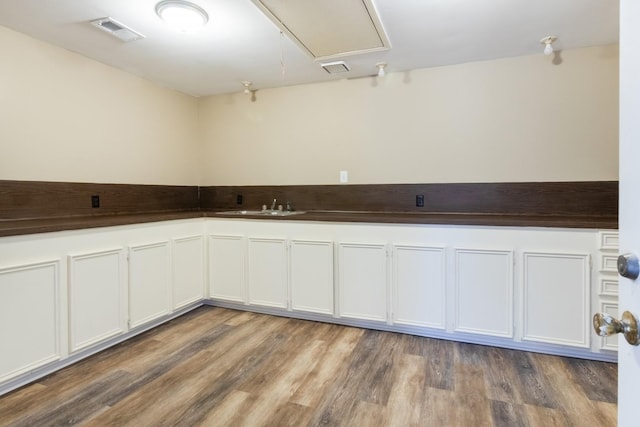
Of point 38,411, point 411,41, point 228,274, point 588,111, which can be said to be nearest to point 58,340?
point 38,411

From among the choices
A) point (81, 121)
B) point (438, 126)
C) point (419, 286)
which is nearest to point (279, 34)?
point (438, 126)

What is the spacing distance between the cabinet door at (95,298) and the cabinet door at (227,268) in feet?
2.82

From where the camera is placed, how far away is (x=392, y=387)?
1961 mm

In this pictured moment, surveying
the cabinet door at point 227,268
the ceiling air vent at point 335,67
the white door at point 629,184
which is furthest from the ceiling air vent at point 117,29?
the white door at point 629,184

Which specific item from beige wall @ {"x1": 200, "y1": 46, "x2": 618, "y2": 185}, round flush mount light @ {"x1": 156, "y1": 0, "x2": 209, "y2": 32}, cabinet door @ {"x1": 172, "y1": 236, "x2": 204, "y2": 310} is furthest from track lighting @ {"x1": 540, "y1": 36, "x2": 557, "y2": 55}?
cabinet door @ {"x1": 172, "y1": 236, "x2": 204, "y2": 310}

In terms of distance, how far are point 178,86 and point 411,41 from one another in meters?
2.35

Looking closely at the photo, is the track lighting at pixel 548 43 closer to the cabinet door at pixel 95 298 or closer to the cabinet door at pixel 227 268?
the cabinet door at pixel 227 268

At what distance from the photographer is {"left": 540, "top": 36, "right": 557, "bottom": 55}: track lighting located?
8.18ft

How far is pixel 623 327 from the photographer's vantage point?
0.66 meters

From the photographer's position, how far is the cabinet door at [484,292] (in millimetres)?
2357

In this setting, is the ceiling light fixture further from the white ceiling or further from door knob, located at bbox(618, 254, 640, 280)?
door knob, located at bbox(618, 254, 640, 280)

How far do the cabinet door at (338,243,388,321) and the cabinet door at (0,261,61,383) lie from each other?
187 cm

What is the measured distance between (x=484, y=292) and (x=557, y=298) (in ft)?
1.40

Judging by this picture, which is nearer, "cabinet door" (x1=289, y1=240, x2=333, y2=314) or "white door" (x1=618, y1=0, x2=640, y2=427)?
"white door" (x1=618, y1=0, x2=640, y2=427)
